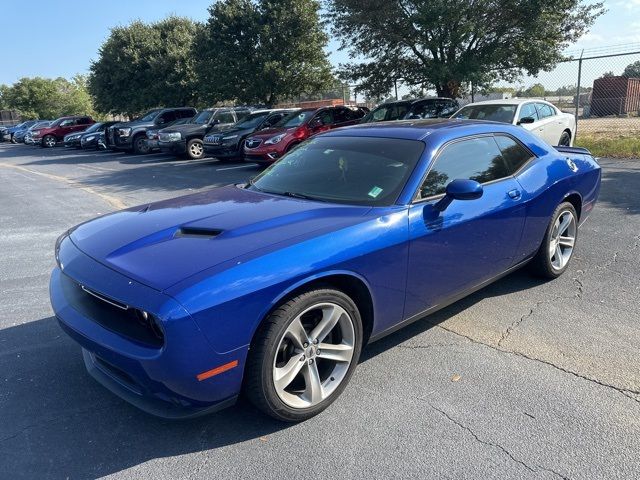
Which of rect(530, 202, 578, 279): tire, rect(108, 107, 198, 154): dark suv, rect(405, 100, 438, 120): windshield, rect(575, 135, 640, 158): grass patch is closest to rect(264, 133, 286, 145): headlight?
rect(405, 100, 438, 120): windshield


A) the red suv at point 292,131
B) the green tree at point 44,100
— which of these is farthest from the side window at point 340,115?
the green tree at point 44,100

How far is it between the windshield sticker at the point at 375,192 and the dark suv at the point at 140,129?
730 inches

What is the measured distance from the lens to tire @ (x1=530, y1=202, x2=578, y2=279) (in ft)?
14.3

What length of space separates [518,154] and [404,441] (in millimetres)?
2699

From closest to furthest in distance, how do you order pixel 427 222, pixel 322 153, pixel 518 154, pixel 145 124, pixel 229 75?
pixel 427 222 → pixel 322 153 → pixel 518 154 → pixel 145 124 → pixel 229 75

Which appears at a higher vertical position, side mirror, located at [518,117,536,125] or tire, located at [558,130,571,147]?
side mirror, located at [518,117,536,125]

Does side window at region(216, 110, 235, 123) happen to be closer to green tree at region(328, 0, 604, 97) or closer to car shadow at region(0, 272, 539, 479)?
green tree at region(328, 0, 604, 97)

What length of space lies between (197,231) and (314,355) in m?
0.96

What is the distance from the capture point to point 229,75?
21.8 meters

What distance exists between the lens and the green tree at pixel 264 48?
21438 millimetres

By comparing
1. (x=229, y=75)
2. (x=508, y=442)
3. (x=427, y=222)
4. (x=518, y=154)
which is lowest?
(x=508, y=442)

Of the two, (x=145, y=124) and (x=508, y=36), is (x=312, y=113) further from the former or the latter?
(x=145, y=124)

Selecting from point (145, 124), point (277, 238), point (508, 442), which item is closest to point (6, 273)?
point (277, 238)

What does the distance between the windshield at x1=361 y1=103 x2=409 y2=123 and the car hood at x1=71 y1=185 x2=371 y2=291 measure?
10.2 meters
